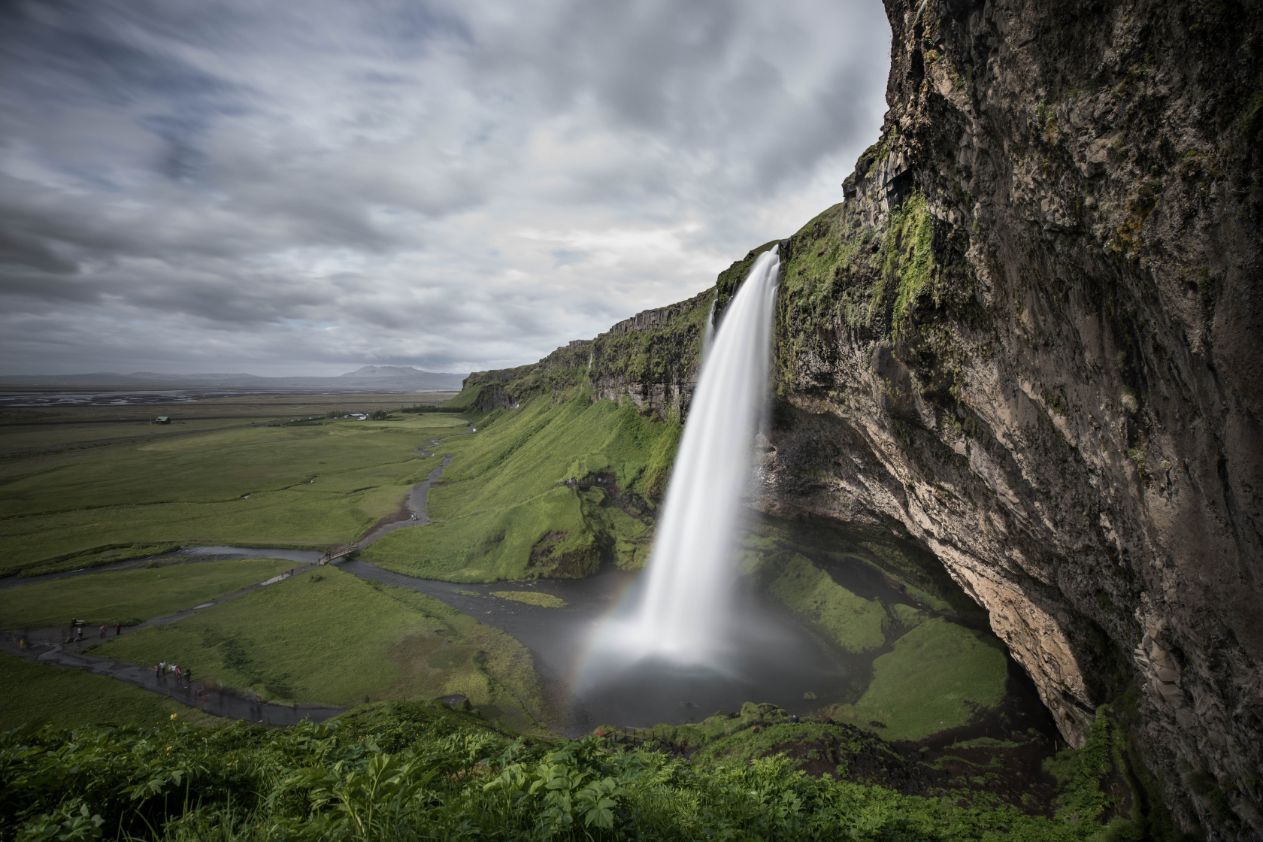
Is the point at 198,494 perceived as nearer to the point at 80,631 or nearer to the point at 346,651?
the point at 80,631

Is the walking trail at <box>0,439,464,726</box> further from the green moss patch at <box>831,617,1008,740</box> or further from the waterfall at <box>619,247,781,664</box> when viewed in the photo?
the green moss patch at <box>831,617,1008,740</box>

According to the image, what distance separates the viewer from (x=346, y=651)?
104ft

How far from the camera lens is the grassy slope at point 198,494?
181ft

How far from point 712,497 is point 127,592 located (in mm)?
48253

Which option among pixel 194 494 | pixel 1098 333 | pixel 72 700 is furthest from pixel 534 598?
pixel 194 494

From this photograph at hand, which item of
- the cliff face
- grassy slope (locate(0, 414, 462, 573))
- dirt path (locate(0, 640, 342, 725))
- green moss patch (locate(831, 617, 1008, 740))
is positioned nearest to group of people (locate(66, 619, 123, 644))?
dirt path (locate(0, 640, 342, 725))

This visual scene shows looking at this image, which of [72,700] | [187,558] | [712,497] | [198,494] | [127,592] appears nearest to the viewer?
[72,700]

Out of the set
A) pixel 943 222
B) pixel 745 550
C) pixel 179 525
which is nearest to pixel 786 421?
pixel 745 550

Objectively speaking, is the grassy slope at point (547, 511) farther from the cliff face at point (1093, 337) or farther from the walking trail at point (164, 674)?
the cliff face at point (1093, 337)

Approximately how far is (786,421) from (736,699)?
54.4 feet

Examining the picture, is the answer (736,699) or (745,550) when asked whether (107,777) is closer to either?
(736,699)

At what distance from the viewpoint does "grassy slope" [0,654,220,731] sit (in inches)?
931

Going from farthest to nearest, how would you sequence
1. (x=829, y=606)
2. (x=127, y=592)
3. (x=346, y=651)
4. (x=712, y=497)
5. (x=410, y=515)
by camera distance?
(x=410, y=515), (x=127, y=592), (x=712, y=497), (x=829, y=606), (x=346, y=651)

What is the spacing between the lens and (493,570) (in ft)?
153
